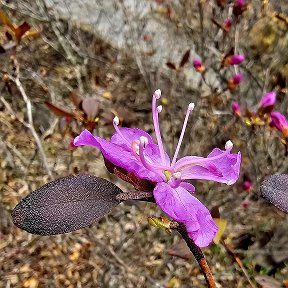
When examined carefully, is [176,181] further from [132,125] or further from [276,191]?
[132,125]

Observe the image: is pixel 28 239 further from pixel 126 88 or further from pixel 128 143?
pixel 128 143

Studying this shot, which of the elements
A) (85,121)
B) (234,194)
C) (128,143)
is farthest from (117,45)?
(128,143)

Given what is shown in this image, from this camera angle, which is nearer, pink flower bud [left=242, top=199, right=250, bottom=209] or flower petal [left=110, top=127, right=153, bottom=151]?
flower petal [left=110, top=127, right=153, bottom=151]

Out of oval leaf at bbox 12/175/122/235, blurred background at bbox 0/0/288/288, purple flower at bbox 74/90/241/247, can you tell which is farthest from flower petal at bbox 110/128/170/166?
blurred background at bbox 0/0/288/288

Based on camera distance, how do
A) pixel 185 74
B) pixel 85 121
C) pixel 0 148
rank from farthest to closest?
pixel 185 74 → pixel 0 148 → pixel 85 121

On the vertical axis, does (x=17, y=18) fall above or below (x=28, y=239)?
above

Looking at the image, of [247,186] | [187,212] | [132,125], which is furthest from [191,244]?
[132,125]

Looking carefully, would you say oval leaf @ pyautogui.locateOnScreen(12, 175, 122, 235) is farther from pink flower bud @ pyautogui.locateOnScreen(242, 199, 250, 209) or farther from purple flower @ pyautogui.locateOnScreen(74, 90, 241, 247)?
pink flower bud @ pyautogui.locateOnScreen(242, 199, 250, 209)

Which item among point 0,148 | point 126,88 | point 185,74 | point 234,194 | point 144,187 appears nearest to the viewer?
point 144,187

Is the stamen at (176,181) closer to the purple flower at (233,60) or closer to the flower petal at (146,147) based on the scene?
the flower petal at (146,147)
